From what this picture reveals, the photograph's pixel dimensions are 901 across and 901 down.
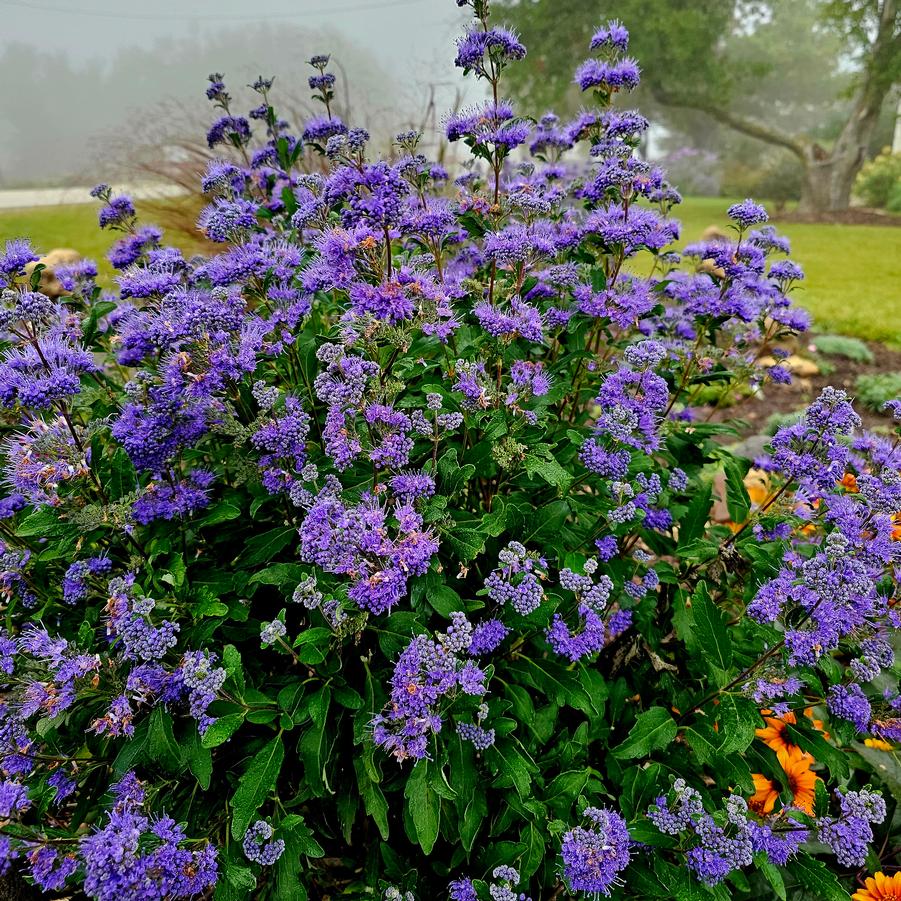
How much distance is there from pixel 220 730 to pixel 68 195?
34.0 feet

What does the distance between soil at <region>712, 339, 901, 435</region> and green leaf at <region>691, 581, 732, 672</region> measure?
4417 mm

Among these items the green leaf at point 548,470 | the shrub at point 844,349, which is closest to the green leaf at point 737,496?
the green leaf at point 548,470

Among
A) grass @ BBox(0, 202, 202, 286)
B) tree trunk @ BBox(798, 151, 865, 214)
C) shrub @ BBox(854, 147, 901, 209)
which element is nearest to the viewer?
grass @ BBox(0, 202, 202, 286)

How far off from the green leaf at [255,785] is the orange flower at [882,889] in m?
1.85

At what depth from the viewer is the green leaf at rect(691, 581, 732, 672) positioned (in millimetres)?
1741

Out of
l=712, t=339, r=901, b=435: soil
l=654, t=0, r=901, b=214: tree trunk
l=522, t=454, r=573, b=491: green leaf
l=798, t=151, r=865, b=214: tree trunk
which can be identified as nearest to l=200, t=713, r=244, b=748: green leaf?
l=522, t=454, r=573, b=491: green leaf

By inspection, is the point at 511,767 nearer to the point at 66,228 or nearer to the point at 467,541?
the point at 467,541

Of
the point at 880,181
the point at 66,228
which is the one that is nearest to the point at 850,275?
the point at 880,181

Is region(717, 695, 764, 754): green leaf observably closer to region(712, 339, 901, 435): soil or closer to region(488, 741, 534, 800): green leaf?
region(488, 741, 534, 800): green leaf

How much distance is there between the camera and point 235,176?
102 inches

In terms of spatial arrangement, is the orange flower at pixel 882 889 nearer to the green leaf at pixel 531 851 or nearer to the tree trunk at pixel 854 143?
the green leaf at pixel 531 851

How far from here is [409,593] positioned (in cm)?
174

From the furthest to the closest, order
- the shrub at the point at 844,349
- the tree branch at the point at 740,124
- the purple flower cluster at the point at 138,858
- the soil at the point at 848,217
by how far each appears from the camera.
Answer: the tree branch at the point at 740,124
the soil at the point at 848,217
the shrub at the point at 844,349
the purple flower cluster at the point at 138,858

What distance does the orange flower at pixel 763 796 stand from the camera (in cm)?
202
